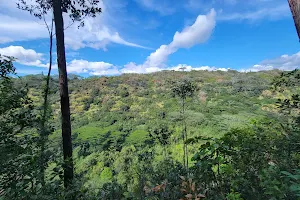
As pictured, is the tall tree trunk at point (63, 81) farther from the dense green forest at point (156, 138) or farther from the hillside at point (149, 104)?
the hillside at point (149, 104)

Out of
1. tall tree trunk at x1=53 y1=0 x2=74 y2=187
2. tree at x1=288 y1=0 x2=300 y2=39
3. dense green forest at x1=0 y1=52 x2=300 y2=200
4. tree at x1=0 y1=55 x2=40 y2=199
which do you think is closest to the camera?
tree at x1=288 y1=0 x2=300 y2=39

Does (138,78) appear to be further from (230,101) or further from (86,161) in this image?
(86,161)

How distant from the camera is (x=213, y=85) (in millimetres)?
62938

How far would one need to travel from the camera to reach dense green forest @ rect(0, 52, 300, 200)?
70.0 inches

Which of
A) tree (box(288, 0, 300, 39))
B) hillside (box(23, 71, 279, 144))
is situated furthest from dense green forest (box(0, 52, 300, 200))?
tree (box(288, 0, 300, 39))

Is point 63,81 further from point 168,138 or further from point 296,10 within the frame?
point 168,138

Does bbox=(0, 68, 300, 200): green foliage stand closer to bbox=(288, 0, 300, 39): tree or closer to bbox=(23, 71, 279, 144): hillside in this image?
bbox=(23, 71, 279, 144): hillside

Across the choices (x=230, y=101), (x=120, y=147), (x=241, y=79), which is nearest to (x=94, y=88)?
(x=120, y=147)

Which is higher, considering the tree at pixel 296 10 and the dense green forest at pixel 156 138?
the tree at pixel 296 10

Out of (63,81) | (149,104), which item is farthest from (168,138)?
(149,104)

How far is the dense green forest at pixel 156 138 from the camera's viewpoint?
1777 millimetres

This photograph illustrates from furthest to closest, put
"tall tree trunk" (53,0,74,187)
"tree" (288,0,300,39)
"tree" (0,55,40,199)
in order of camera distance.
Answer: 1. "tall tree trunk" (53,0,74,187)
2. "tree" (0,55,40,199)
3. "tree" (288,0,300,39)

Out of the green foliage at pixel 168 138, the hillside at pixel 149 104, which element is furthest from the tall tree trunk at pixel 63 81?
the hillside at pixel 149 104

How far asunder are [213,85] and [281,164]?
63420 mm
